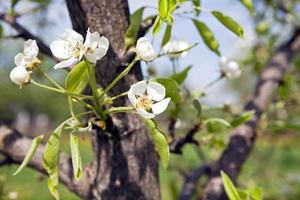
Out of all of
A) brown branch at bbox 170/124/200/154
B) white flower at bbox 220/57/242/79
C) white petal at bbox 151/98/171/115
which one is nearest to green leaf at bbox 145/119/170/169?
white petal at bbox 151/98/171/115

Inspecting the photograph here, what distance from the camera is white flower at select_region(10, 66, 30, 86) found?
1.77 ft

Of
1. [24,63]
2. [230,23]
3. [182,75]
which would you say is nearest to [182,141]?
[182,75]

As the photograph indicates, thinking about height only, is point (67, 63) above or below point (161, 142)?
above

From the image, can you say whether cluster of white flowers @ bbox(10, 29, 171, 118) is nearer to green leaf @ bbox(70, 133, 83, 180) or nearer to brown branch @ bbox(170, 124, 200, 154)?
green leaf @ bbox(70, 133, 83, 180)

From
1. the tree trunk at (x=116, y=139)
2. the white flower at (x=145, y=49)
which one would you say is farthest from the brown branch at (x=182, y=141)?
the white flower at (x=145, y=49)

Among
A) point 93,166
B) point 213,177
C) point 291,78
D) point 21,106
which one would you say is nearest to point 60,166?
point 93,166

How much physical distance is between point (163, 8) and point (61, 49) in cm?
12

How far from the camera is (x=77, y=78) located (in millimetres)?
564

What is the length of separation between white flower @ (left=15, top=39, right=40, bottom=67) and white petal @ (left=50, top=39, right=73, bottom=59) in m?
0.02

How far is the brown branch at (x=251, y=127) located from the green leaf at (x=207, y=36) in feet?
0.95

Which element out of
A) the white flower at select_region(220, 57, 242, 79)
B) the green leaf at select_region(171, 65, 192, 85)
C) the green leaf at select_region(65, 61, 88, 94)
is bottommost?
the white flower at select_region(220, 57, 242, 79)

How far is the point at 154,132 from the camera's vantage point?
1.82ft

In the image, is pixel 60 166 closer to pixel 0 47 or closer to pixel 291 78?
pixel 0 47

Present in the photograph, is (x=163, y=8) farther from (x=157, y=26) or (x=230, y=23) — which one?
(x=230, y=23)
